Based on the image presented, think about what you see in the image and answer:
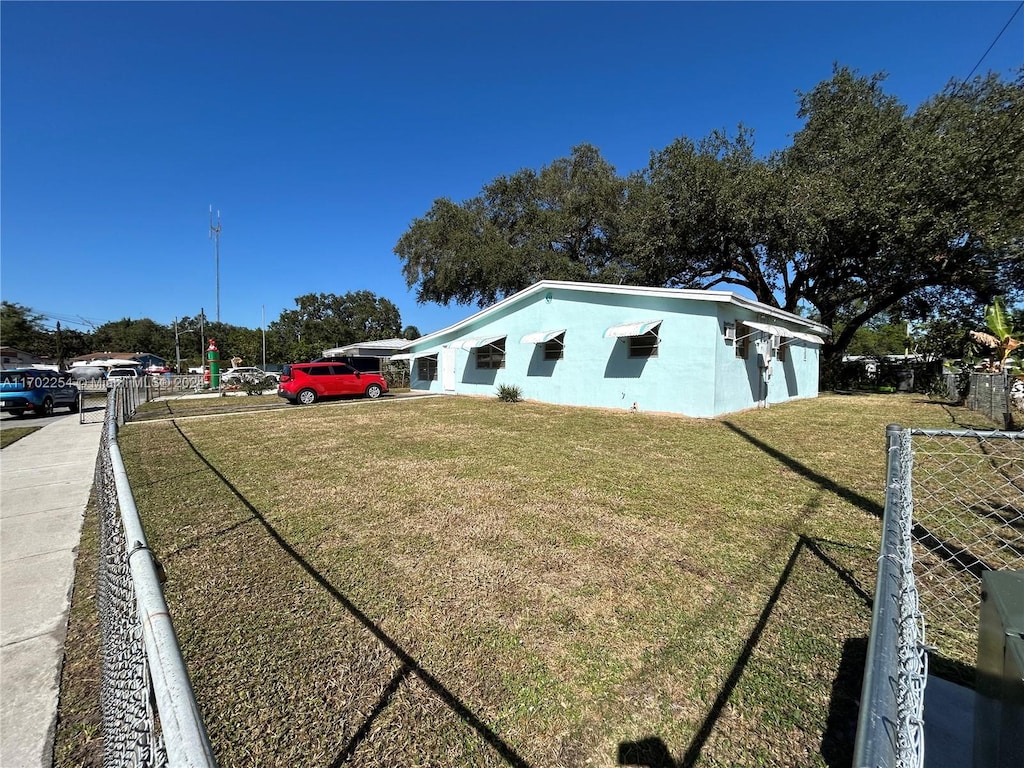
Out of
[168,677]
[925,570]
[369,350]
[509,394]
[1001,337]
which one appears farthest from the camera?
[369,350]

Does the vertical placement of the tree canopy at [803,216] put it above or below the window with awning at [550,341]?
above

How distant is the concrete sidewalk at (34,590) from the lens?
223 cm

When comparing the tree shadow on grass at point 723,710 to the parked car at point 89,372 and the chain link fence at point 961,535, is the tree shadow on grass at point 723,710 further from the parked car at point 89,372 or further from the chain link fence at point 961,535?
the parked car at point 89,372

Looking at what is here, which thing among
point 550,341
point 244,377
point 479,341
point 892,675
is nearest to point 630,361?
point 550,341

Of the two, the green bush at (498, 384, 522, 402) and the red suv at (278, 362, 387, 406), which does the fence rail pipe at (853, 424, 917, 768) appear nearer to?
the green bush at (498, 384, 522, 402)

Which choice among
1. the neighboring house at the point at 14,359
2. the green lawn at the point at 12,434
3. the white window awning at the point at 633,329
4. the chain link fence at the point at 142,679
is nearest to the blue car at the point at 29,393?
the green lawn at the point at 12,434

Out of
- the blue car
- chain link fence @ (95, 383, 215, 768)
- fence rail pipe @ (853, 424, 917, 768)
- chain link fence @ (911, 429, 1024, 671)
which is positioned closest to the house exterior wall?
chain link fence @ (911, 429, 1024, 671)

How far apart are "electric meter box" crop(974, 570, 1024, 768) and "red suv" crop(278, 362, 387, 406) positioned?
1871 cm

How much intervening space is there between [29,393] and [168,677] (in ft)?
71.5

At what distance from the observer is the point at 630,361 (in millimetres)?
13391

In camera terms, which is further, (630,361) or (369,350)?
(369,350)

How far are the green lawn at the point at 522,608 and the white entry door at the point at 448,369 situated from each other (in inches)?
512

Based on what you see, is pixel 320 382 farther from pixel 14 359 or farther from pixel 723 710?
pixel 14 359

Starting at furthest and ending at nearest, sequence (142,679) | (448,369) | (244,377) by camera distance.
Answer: (244,377) < (448,369) < (142,679)
